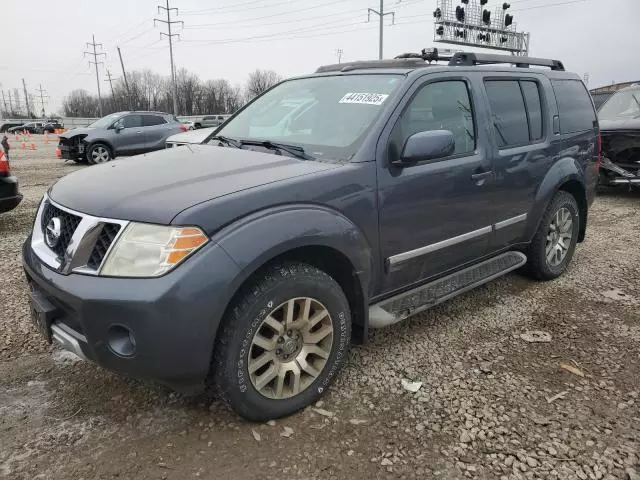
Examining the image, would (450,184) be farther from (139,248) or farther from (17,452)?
(17,452)

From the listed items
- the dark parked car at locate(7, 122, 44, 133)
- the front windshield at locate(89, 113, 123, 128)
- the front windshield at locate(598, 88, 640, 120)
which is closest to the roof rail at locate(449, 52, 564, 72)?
the front windshield at locate(598, 88, 640, 120)

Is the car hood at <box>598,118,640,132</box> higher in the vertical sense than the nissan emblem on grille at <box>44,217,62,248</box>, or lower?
higher

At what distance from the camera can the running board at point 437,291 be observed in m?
3.11

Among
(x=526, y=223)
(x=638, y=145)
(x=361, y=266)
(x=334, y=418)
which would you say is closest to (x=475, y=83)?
(x=526, y=223)

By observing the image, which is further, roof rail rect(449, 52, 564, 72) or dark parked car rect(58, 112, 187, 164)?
dark parked car rect(58, 112, 187, 164)

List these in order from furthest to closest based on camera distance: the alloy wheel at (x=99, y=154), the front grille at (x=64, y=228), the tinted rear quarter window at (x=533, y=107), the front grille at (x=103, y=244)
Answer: the alloy wheel at (x=99, y=154) → the tinted rear quarter window at (x=533, y=107) → the front grille at (x=64, y=228) → the front grille at (x=103, y=244)

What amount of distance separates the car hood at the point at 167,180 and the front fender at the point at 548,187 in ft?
7.23

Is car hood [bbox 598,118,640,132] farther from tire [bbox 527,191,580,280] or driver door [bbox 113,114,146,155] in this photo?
driver door [bbox 113,114,146,155]

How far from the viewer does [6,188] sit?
6.10 metres

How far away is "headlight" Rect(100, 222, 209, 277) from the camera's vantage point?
7.27 ft

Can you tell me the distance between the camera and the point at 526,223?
422 cm

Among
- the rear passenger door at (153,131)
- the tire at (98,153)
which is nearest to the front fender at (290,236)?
the tire at (98,153)

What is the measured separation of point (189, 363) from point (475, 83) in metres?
2.77

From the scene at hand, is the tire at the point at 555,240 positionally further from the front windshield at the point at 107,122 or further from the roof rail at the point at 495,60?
the front windshield at the point at 107,122
